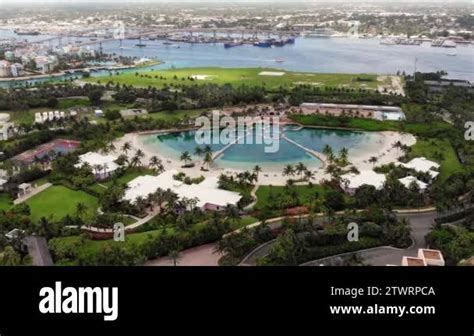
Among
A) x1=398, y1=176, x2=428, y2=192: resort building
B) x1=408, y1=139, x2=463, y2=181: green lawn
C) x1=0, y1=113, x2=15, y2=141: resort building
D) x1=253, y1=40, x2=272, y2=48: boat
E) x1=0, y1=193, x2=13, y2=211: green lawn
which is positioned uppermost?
x1=253, y1=40, x2=272, y2=48: boat

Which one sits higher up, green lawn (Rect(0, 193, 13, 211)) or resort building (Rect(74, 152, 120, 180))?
resort building (Rect(74, 152, 120, 180))

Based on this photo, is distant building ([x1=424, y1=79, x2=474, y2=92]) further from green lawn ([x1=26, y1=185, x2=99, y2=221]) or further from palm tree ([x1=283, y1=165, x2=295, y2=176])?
Result: green lawn ([x1=26, y1=185, x2=99, y2=221])

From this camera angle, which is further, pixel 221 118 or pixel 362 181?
pixel 221 118

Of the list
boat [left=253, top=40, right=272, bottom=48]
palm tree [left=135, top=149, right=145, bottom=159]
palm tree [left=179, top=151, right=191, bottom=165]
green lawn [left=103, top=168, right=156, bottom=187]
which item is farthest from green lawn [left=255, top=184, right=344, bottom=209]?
boat [left=253, top=40, right=272, bottom=48]

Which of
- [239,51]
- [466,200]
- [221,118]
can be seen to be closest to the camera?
[466,200]

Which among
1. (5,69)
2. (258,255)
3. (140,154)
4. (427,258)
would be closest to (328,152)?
(140,154)

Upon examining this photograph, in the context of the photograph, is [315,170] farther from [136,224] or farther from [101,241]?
[101,241]

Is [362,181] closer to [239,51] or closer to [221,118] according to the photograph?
[221,118]
